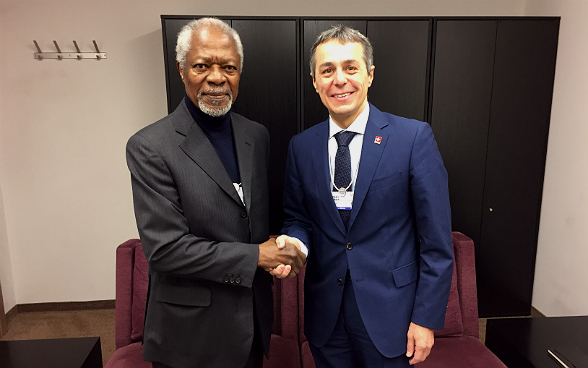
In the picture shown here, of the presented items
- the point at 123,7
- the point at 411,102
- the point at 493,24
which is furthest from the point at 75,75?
the point at 493,24

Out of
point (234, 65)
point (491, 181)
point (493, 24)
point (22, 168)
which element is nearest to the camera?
point (234, 65)

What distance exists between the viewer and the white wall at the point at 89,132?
2.96 m

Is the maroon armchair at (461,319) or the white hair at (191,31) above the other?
→ the white hair at (191,31)

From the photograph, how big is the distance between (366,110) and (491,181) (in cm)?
205

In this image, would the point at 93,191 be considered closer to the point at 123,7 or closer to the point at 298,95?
the point at 123,7

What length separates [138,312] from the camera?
80.9 inches

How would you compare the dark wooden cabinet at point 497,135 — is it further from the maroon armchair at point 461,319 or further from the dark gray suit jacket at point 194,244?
the dark gray suit jacket at point 194,244

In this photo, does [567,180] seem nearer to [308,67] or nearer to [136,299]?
[308,67]

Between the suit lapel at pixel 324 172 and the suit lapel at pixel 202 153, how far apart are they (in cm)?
29

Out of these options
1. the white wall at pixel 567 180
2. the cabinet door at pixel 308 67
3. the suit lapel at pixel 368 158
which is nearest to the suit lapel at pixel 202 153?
the suit lapel at pixel 368 158

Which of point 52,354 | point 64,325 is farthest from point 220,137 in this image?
point 64,325

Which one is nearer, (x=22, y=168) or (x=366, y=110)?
(x=366, y=110)

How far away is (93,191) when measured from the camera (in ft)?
10.8

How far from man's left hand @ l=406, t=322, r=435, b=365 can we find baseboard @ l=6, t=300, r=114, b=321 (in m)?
3.01
